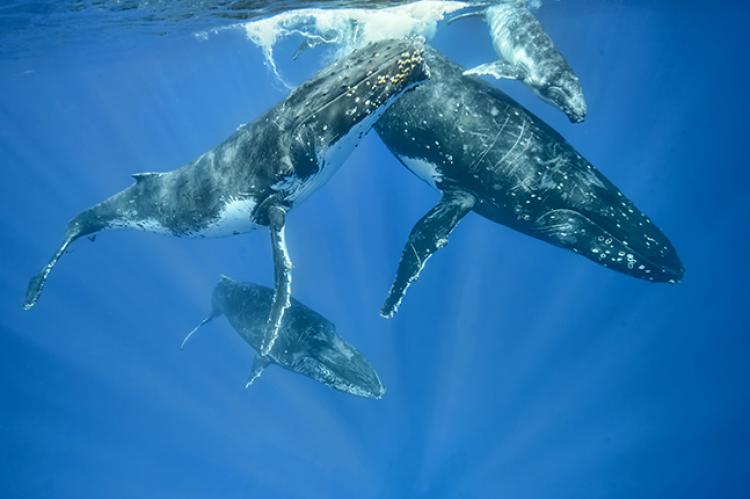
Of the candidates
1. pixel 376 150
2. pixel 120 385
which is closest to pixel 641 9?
pixel 376 150

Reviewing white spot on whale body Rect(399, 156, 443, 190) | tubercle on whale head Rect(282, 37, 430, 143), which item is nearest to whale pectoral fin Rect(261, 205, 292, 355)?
tubercle on whale head Rect(282, 37, 430, 143)

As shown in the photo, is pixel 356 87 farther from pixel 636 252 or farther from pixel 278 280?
pixel 636 252

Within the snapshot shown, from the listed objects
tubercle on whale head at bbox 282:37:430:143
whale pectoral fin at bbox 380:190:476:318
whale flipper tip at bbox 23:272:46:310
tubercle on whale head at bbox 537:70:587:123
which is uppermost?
tubercle on whale head at bbox 537:70:587:123

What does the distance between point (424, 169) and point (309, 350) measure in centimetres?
484

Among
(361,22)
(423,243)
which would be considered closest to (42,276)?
(423,243)

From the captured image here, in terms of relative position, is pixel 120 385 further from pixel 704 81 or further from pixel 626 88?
pixel 704 81

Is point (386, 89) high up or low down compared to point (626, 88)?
down

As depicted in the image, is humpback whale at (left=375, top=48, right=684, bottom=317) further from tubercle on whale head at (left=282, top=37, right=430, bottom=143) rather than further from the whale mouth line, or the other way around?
tubercle on whale head at (left=282, top=37, right=430, bottom=143)

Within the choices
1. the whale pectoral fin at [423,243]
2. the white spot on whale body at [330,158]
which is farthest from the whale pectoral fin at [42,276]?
the whale pectoral fin at [423,243]

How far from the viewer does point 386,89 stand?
18.0 ft

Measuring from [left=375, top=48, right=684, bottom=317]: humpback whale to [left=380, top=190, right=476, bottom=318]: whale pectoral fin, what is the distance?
2cm

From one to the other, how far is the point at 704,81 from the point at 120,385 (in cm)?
4336

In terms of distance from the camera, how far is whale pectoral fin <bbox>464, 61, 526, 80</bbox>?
24.6 ft

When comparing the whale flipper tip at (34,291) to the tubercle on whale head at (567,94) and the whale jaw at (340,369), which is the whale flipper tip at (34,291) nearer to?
the whale jaw at (340,369)
